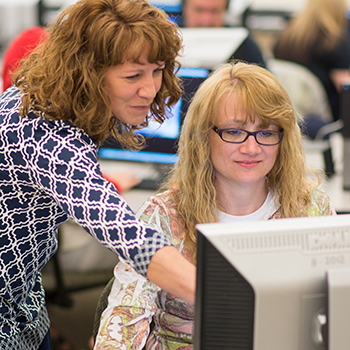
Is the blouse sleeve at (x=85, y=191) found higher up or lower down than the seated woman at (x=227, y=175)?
higher up

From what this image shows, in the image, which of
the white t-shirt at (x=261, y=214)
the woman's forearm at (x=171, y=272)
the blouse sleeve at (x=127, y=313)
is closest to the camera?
the woman's forearm at (x=171, y=272)

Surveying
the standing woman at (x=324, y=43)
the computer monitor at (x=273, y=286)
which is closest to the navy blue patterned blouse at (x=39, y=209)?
the computer monitor at (x=273, y=286)

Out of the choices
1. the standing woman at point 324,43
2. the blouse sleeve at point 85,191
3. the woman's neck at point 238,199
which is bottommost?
the standing woman at point 324,43

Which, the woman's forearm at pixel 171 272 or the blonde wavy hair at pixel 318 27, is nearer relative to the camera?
the woman's forearm at pixel 171 272

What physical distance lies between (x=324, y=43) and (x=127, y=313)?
11.4 ft

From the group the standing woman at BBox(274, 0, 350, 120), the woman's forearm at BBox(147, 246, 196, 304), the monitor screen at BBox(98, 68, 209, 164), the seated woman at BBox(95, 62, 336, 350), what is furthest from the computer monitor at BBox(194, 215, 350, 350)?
the standing woman at BBox(274, 0, 350, 120)

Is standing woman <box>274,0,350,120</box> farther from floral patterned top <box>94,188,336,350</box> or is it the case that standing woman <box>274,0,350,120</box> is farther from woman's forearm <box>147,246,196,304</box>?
woman's forearm <box>147,246,196,304</box>

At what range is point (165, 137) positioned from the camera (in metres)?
2.54

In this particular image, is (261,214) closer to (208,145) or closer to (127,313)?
Answer: (208,145)

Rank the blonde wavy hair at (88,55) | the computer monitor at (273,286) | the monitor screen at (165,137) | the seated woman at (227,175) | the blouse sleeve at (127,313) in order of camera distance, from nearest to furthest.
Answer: the computer monitor at (273,286), the blonde wavy hair at (88,55), the blouse sleeve at (127,313), the seated woman at (227,175), the monitor screen at (165,137)

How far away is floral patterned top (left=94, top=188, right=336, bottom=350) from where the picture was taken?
1.30 m

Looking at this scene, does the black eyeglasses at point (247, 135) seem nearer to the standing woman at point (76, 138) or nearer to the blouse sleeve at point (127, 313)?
the standing woman at point (76, 138)

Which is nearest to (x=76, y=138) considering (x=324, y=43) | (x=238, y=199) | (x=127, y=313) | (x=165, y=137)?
(x=127, y=313)

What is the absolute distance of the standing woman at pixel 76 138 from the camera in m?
0.96
